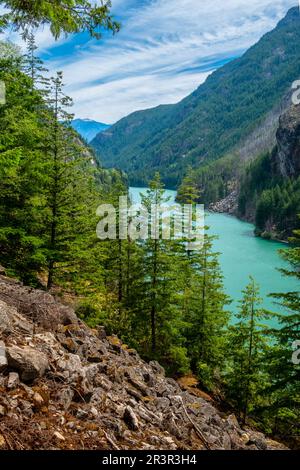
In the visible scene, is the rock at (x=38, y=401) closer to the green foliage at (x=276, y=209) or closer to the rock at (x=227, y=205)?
the green foliage at (x=276, y=209)

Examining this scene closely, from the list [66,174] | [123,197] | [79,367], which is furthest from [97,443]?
[123,197]

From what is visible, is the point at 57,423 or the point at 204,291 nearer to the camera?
the point at 57,423

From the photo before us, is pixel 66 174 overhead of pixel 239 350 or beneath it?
overhead

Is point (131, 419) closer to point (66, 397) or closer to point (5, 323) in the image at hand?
point (66, 397)

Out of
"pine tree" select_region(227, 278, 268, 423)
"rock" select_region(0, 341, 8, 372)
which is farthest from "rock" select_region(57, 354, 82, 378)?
"pine tree" select_region(227, 278, 268, 423)

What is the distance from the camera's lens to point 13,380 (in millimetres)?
5102

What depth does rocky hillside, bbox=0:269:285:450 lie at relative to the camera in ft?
15.1

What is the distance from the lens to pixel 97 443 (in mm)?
4711

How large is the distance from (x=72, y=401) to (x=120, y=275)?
735 inches

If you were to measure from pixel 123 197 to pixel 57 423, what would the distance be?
19.3 meters

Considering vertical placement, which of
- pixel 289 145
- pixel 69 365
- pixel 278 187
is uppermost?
pixel 289 145

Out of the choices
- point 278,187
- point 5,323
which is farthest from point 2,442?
point 278,187
